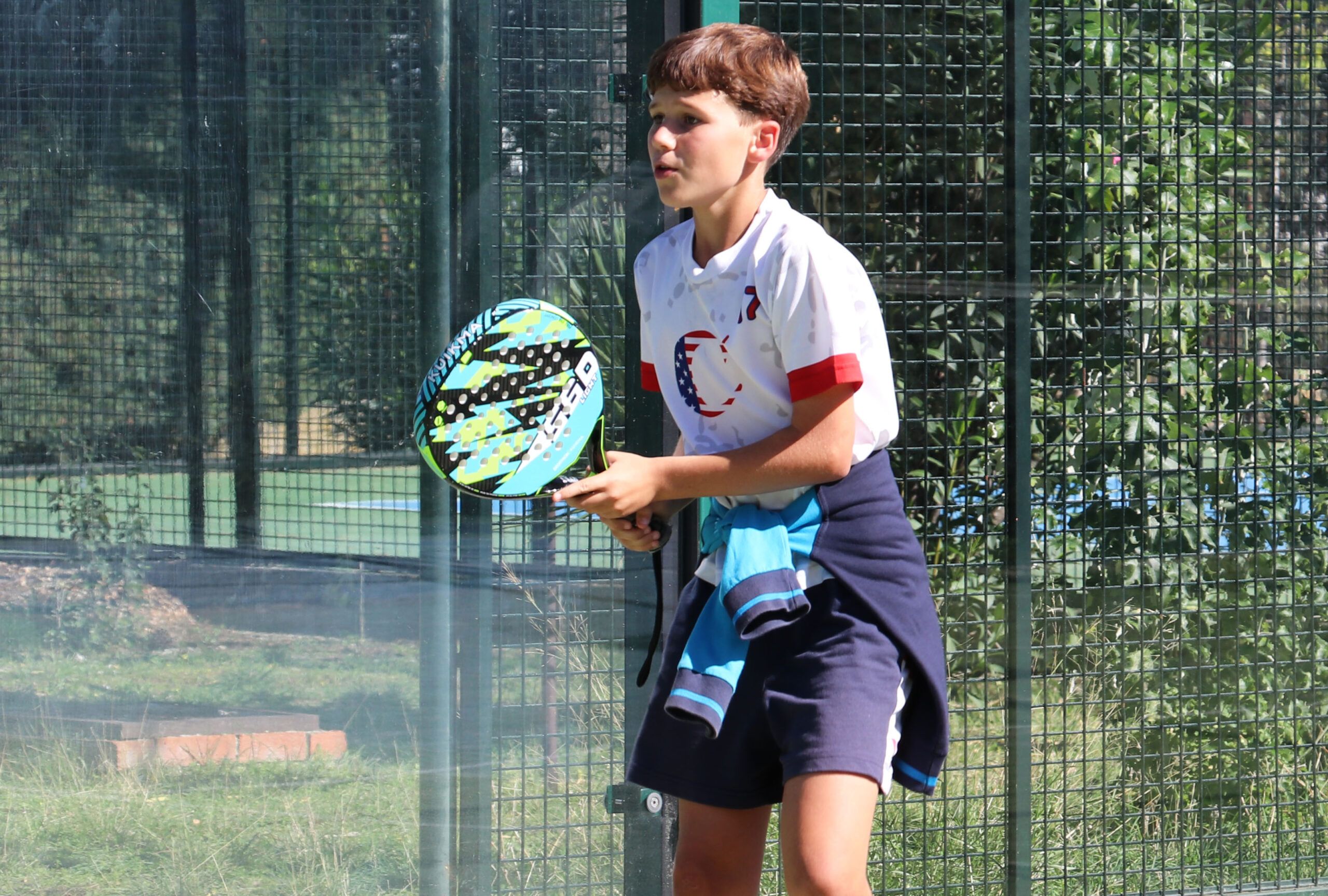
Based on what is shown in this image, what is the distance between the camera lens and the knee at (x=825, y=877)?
2133 millimetres

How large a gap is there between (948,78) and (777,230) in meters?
1.33

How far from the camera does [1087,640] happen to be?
3.58 meters

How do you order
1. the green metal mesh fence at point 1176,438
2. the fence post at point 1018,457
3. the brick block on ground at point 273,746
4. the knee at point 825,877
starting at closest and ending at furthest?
1. the knee at point 825,877
2. the brick block on ground at point 273,746
3. the fence post at point 1018,457
4. the green metal mesh fence at point 1176,438

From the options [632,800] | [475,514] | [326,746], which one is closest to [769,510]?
[475,514]

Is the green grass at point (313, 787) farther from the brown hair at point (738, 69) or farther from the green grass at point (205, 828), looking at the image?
the brown hair at point (738, 69)

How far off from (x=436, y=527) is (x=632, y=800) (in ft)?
2.48

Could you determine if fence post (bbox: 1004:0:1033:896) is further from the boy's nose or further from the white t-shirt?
the boy's nose

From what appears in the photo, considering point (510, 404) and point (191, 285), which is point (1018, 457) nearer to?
point (510, 404)

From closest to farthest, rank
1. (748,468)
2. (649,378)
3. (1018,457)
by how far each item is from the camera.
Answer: (748,468) < (649,378) < (1018,457)

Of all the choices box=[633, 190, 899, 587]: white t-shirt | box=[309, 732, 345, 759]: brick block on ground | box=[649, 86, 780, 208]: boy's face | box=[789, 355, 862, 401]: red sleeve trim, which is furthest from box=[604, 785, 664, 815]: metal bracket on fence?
box=[649, 86, 780, 208]: boy's face

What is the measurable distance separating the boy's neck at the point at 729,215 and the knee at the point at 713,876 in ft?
3.29

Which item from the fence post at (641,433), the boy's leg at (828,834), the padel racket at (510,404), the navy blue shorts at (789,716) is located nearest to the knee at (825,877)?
the boy's leg at (828,834)

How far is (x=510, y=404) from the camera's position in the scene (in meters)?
2.28

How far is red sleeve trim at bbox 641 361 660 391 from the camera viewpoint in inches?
103
